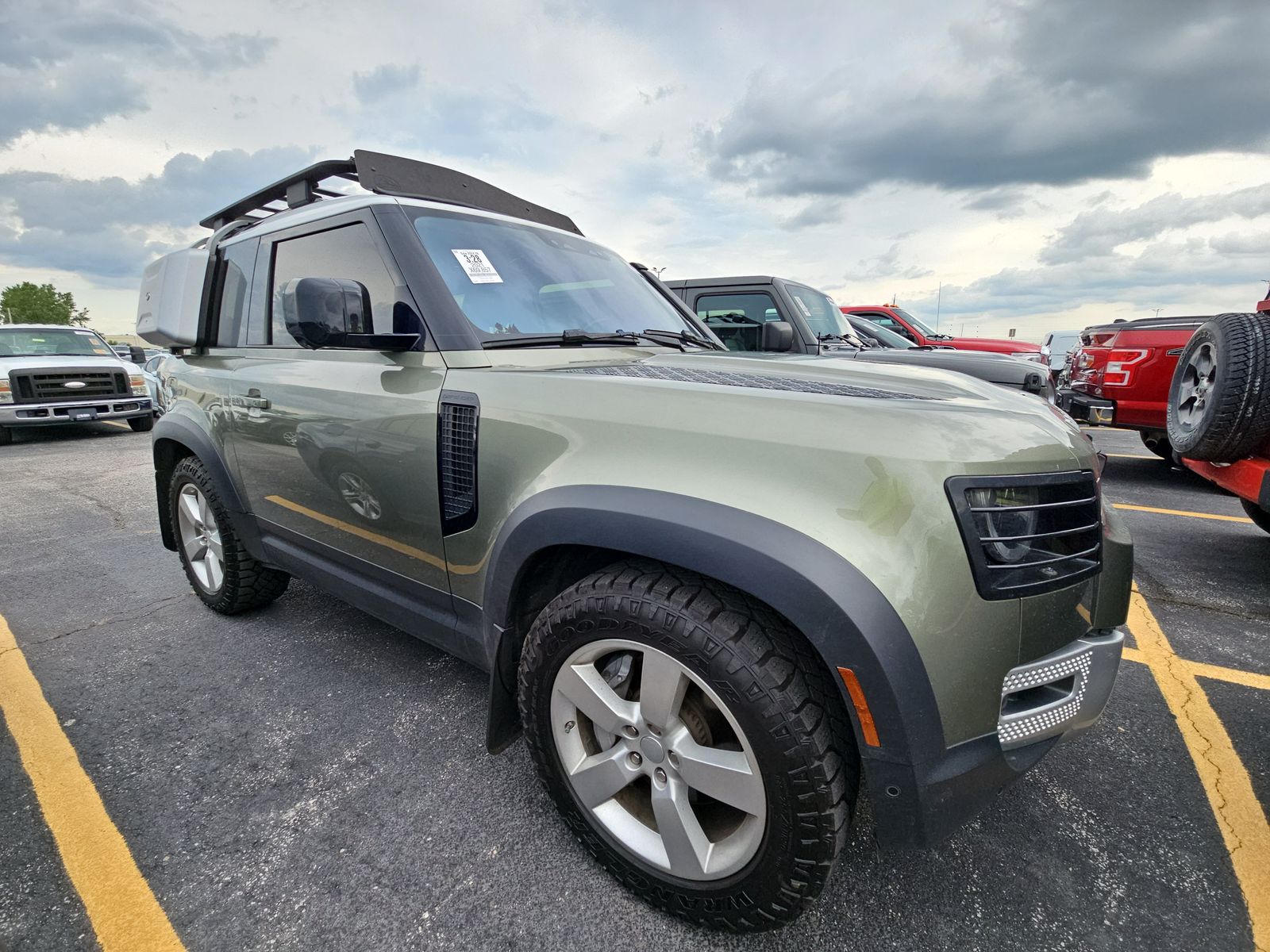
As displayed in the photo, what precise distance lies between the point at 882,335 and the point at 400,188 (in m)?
8.05

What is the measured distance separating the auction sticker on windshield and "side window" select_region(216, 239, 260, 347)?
4.24ft

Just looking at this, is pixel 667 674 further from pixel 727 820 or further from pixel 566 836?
pixel 566 836

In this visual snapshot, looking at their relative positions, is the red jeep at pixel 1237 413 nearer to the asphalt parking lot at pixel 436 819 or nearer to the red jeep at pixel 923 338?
the asphalt parking lot at pixel 436 819

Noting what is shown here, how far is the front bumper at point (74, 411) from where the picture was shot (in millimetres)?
9625

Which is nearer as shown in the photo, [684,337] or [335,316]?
[335,316]

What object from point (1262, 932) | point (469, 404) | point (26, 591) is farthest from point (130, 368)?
point (1262, 932)

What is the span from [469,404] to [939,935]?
6.07 ft

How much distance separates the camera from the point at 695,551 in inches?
54.1

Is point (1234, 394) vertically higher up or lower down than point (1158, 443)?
higher up

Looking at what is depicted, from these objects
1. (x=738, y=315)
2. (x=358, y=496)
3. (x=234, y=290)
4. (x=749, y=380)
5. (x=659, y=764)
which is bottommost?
(x=659, y=764)

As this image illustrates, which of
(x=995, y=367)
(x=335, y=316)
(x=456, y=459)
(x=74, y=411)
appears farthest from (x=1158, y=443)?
(x=74, y=411)

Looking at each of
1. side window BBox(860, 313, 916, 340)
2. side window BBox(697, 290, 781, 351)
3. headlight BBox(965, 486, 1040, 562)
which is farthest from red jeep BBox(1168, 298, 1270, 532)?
side window BBox(860, 313, 916, 340)

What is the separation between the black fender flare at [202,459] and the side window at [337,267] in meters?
0.71

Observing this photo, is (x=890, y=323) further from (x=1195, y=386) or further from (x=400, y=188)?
(x=400, y=188)
